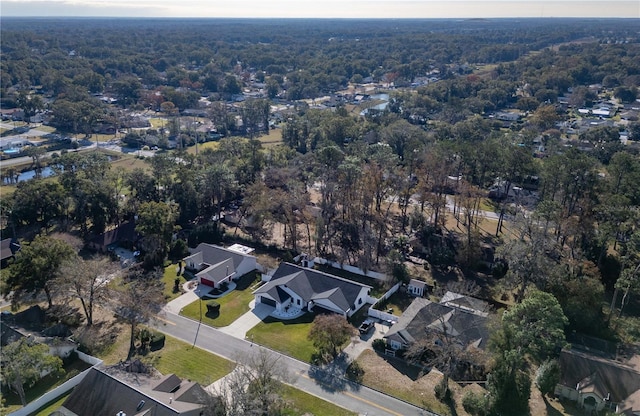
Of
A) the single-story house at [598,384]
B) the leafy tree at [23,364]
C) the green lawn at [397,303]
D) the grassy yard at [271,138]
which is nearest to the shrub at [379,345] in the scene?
the green lawn at [397,303]

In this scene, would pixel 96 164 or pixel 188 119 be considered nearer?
pixel 96 164

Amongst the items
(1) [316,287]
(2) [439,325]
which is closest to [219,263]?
(1) [316,287]

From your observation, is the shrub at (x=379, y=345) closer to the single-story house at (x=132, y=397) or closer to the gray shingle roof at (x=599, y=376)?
the gray shingle roof at (x=599, y=376)

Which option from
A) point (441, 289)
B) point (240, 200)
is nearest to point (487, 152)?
point (441, 289)

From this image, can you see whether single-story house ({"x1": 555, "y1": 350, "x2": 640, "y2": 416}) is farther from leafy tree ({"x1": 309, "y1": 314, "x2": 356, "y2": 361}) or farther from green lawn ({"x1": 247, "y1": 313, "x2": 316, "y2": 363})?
green lawn ({"x1": 247, "y1": 313, "x2": 316, "y2": 363})

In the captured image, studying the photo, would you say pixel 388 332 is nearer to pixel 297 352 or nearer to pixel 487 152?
pixel 297 352

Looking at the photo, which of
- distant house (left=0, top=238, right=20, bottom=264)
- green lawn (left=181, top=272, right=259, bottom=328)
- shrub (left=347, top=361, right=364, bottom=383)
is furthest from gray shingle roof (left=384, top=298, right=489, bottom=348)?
distant house (left=0, top=238, right=20, bottom=264)
